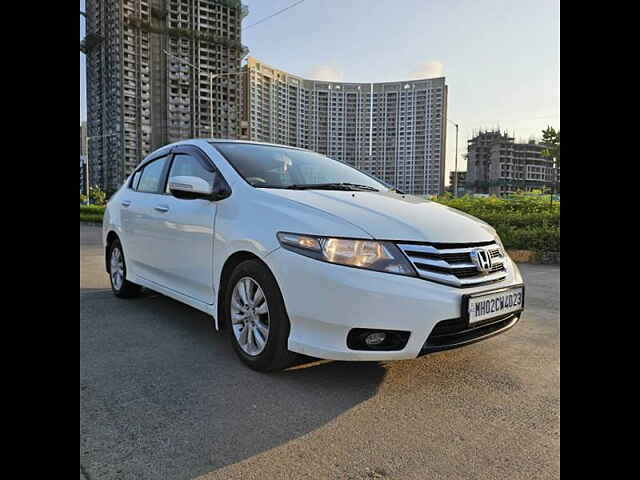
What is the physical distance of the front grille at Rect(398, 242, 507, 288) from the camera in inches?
98.7

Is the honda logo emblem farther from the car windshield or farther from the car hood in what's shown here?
the car windshield

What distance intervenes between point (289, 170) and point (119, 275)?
2.47 metres

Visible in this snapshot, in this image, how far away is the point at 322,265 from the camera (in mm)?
2500

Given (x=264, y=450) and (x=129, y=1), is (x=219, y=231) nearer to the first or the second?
(x=264, y=450)

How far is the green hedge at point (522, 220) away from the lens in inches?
327

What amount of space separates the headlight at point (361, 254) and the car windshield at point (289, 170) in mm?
865

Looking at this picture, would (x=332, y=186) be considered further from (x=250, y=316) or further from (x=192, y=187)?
(x=250, y=316)

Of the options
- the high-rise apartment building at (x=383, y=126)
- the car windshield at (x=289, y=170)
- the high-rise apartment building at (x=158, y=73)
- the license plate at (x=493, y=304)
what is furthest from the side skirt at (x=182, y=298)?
the high-rise apartment building at (x=158, y=73)

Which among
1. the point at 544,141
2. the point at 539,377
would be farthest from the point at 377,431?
the point at 544,141

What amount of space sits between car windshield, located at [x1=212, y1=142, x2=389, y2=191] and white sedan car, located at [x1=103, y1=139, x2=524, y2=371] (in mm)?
17

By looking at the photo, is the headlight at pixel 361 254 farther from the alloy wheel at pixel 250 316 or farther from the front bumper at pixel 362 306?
the alloy wheel at pixel 250 316

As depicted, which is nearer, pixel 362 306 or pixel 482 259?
pixel 362 306

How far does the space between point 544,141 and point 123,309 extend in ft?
34.6

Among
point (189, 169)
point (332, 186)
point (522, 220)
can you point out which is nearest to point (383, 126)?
point (522, 220)
